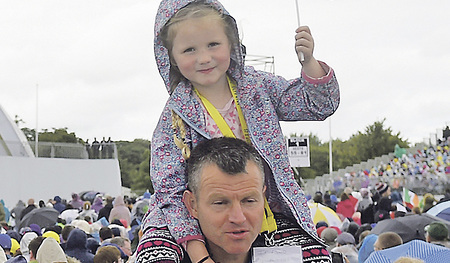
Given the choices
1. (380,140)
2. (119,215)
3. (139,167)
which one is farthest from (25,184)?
(380,140)

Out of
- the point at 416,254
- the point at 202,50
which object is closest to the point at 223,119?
the point at 202,50

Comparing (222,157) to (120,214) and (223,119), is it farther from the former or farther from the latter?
(120,214)

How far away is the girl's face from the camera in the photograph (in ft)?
10.8

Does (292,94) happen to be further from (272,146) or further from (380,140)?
(380,140)

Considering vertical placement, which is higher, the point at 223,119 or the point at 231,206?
the point at 223,119

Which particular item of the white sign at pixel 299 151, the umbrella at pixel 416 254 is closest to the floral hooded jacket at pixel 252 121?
the umbrella at pixel 416 254

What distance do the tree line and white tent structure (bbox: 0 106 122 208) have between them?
651 centimetres

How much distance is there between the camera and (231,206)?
9.63ft

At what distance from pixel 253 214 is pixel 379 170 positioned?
49758mm

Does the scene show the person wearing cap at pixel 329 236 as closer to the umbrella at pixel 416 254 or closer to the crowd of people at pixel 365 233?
the crowd of people at pixel 365 233

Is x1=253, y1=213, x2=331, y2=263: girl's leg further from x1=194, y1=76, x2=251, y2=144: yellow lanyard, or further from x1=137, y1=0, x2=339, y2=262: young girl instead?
x1=194, y1=76, x2=251, y2=144: yellow lanyard

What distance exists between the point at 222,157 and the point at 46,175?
38202mm

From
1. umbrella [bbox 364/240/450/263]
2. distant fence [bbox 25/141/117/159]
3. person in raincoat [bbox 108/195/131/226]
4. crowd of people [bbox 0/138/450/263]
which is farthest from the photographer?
distant fence [bbox 25/141/117/159]

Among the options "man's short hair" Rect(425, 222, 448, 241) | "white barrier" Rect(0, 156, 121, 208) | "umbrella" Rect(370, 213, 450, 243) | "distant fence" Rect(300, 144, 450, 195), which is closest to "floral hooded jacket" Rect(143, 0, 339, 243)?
"man's short hair" Rect(425, 222, 448, 241)
